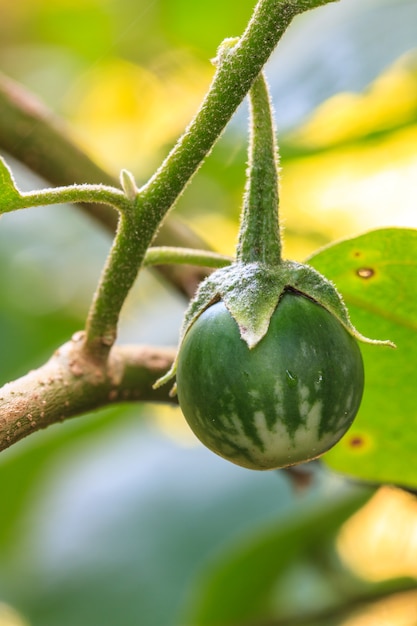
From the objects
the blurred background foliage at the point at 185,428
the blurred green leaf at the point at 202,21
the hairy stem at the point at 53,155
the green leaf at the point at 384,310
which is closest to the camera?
the green leaf at the point at 384,310

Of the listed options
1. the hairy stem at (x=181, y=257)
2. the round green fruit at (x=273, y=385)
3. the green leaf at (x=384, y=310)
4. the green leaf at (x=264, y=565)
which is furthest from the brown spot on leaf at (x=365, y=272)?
the green leaf at (x=264, y=565)

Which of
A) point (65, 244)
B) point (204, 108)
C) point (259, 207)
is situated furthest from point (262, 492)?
point (204, 108)

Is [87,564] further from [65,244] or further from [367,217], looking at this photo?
[367,217]

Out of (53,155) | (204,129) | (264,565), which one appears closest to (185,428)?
(264,565)

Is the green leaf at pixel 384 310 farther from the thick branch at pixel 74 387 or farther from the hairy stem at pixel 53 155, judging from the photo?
the hairy stem at pixel 53 155

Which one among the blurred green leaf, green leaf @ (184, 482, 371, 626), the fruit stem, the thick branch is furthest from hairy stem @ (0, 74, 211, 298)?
the blurred green leaf

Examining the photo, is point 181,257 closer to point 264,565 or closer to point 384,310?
point 384,310
